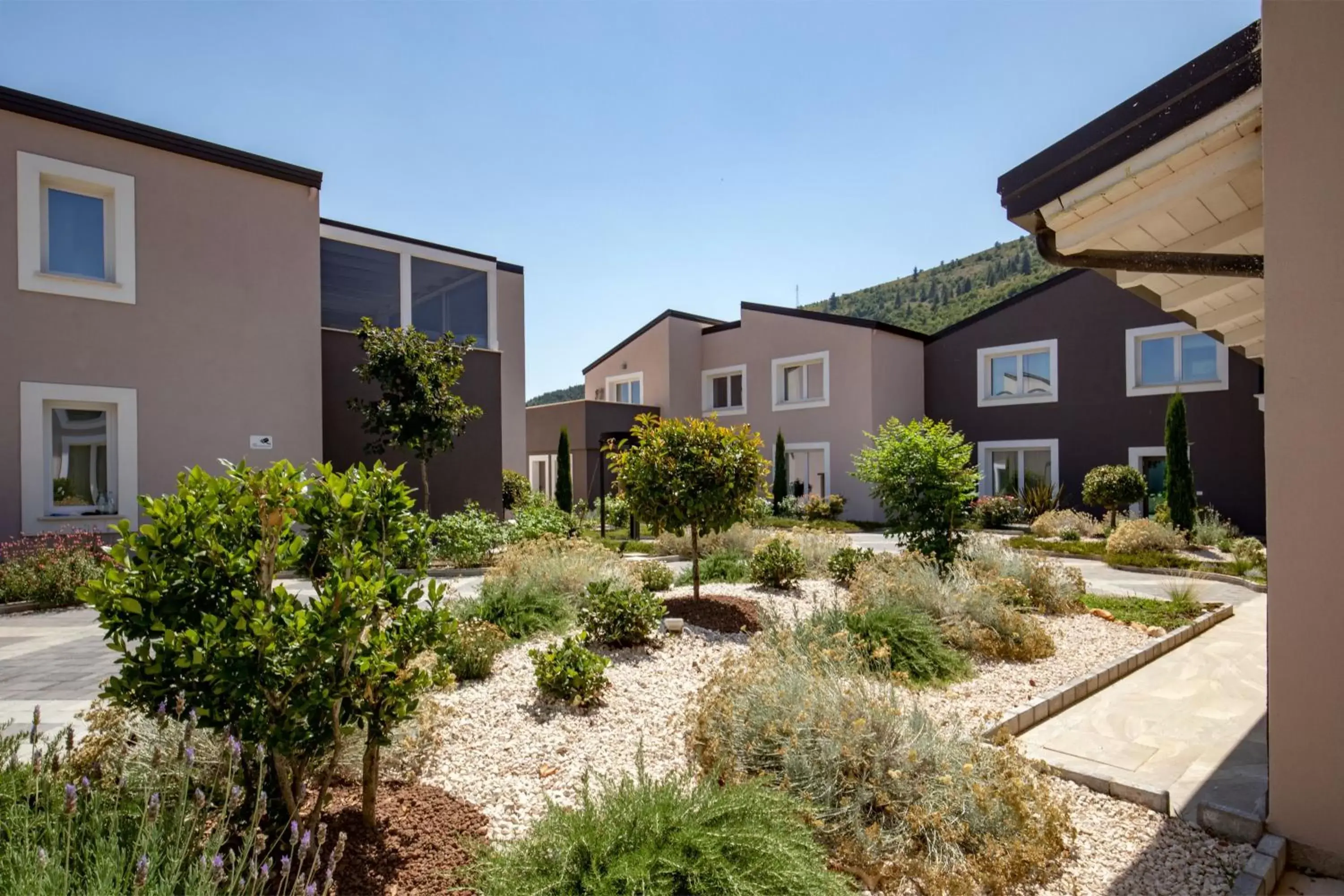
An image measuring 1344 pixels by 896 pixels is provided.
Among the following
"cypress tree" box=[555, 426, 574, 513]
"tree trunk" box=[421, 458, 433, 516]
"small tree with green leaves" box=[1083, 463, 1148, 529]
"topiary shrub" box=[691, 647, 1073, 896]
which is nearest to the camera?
"topiary shrub" box=[691, 647, 1073, 896]

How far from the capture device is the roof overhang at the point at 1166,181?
3.06 m

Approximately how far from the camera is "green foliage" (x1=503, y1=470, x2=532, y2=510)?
59.6 feet

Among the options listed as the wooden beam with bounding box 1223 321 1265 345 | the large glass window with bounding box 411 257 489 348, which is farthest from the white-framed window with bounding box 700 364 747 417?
the wooden beam with bounding box 1223 321 1265 345

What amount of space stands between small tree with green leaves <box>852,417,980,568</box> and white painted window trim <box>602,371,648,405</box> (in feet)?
50.2

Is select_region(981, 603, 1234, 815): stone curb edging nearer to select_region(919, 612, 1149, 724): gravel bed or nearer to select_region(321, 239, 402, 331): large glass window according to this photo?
select_region(919, 612, 1149, 724): gravel bed

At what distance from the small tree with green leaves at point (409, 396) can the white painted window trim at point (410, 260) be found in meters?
2.45

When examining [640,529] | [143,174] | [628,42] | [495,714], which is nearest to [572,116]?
[628,42]

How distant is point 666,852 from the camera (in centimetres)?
233

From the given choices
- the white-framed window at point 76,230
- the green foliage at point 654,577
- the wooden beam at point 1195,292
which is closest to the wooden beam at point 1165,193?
the wooden beam at point 1195,292

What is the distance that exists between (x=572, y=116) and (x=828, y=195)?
174 inches

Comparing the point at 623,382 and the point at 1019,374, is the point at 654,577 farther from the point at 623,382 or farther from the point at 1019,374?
the point at 623,382

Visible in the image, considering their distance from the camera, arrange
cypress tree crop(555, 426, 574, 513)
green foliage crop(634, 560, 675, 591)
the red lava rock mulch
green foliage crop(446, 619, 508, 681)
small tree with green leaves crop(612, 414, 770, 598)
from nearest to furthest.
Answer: the red lava rock mulch < green foliage crop(446, 619, 508, 681) < small tree with green leaves crop(612, 414, 770, 598) < green foliage crop(634, 560, 675, 591) < cypress tree crop(555, 426, 574, 513)

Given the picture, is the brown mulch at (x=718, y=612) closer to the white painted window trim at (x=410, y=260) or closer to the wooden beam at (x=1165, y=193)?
the wooden beam at (x=1165, y=193)

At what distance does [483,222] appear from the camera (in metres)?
11.8
